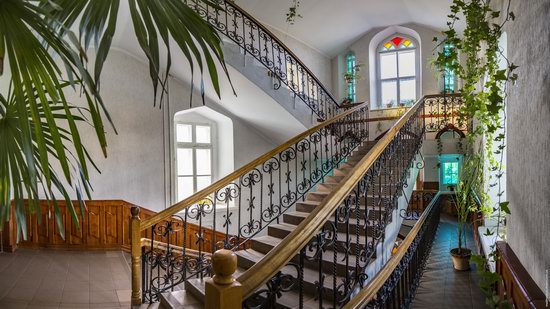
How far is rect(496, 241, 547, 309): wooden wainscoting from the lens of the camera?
1873 millimetres

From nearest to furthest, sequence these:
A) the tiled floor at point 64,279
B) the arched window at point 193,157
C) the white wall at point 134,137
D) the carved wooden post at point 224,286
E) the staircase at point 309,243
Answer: the carved wooden post at point 224,286
the staircase at point 309,243
the tiled floor at point 64,279
the white wall at point 134,137
the arched window at point 193,157

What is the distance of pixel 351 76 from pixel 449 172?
3.85m

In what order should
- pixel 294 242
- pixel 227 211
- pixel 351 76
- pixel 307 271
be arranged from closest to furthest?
pixel 294 242, pixel 307 271, pixel 227 211, pixel 351 76

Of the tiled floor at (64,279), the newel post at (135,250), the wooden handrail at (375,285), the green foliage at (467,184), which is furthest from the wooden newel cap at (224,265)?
the green foliage at (467,184)

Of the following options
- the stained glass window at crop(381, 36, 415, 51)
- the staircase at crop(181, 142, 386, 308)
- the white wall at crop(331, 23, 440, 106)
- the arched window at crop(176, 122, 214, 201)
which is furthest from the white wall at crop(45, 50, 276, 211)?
the stained glass window at crop(381, 36, 415, 51)

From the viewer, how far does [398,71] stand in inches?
423

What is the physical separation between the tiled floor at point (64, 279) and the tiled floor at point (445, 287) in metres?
3.06

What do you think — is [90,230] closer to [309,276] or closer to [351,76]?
[309,276]

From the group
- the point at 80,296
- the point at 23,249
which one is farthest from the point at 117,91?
the point at 80,296

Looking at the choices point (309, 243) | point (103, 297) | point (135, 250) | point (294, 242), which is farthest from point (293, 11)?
point (294, 242)

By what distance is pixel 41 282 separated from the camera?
4.45m

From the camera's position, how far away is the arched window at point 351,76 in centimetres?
1073

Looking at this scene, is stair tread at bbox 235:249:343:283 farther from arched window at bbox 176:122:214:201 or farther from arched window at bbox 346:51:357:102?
arched window at bbox 346:51:357:102

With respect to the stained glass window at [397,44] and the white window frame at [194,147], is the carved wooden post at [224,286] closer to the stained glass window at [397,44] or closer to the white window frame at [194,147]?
the white window frame at [194,147]
